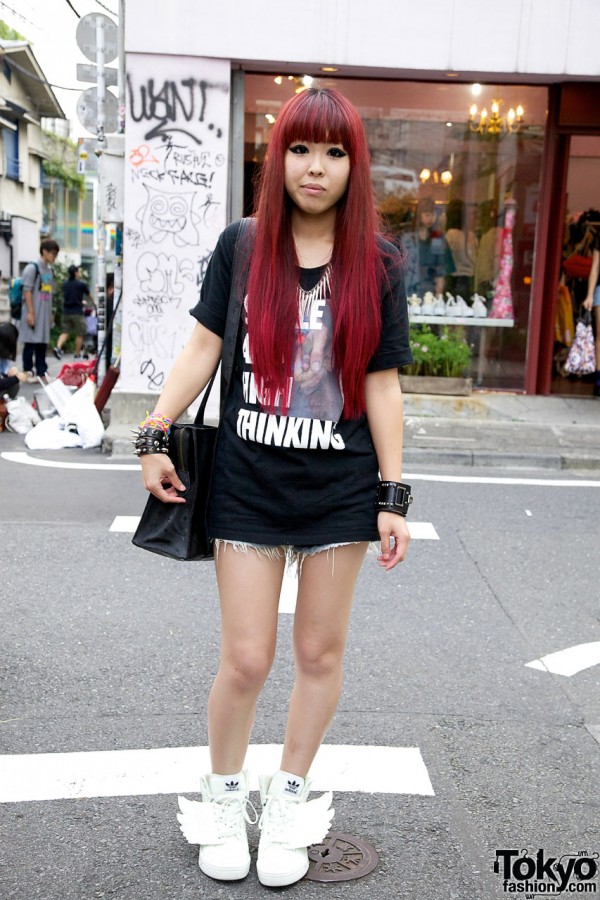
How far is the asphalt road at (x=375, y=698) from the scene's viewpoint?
263 centimetres

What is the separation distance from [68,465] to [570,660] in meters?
4.90

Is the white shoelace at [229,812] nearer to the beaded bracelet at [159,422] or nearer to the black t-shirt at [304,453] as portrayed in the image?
the black t-shirt at [304,453]

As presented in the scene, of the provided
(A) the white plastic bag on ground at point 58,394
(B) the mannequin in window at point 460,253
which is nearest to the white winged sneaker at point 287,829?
(A) the white plastic bag on ground at point 58,394

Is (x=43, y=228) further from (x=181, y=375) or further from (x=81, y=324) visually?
(x=181, y=375)

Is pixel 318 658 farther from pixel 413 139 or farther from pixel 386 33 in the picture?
pixel 413 139

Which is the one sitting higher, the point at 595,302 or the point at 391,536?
the point at 595,302

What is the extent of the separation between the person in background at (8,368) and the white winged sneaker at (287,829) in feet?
25.3

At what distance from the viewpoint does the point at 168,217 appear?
928 centimetres

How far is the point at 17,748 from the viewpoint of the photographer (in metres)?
3.26

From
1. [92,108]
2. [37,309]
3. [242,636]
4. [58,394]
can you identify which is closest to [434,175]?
[92,108]

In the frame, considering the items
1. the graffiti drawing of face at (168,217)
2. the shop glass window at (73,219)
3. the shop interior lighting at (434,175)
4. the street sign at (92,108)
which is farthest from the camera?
the shop glass window at (73,219)

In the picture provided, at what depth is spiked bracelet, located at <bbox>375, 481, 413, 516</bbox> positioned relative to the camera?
249cm

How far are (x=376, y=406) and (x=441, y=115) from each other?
8728 mm

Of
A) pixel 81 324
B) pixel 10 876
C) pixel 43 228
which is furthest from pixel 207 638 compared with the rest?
pixel 43 228
